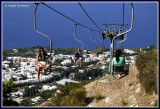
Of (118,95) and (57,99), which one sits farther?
(57,99)

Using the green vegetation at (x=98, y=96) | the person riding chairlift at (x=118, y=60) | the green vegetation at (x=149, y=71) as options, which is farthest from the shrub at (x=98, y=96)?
the person riding chairlift at (x=118, y=60)

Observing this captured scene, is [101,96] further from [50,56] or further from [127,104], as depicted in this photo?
[50,56]

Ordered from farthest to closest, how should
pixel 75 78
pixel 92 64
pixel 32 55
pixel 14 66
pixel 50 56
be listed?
pixel 32 55 < pixel 14 66 < pixel 92 64 < pixel 75 78 < pixel 50 56

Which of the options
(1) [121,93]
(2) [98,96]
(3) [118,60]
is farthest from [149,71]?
(3) [118,60]

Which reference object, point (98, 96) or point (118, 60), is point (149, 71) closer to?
point (98, 96)

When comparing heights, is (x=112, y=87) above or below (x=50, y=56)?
below

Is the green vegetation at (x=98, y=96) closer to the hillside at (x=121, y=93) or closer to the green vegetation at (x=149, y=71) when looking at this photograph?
the hillside at (x=121, y=93)

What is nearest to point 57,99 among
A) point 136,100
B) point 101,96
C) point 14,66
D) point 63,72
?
point 101,96
